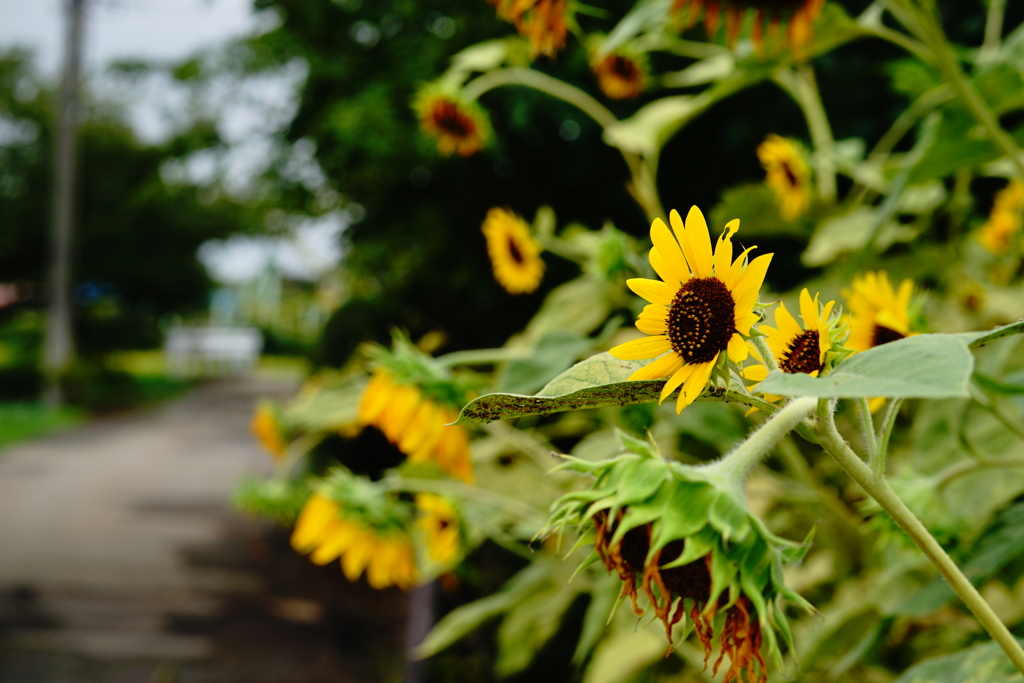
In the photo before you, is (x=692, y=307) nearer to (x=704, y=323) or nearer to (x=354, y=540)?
(x=704, y=323)

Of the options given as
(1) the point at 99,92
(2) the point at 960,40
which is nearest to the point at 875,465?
(2) the point at 960,40

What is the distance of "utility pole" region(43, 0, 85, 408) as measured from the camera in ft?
18.5

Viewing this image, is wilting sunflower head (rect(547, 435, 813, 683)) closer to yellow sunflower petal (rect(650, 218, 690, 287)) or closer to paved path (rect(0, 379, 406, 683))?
yellow sunflower petal (rect(650, 218, 690, 287))

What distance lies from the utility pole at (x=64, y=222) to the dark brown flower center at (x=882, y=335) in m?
Answer: 6.26

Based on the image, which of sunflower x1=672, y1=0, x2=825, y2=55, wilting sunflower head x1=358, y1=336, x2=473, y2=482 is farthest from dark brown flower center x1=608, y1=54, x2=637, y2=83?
wilting sunflower head x1=358, y1=336, x2=473, y2=482

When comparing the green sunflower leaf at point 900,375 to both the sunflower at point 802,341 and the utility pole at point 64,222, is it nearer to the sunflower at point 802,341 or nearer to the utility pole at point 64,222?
the sunflower at point 802,341

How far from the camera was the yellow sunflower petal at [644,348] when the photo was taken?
261mm

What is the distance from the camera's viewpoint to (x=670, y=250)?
26cm

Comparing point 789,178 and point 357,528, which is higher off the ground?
Answer: point 789,178

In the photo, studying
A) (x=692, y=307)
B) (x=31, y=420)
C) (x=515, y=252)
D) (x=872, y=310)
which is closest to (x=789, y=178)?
(x=515, y=252)

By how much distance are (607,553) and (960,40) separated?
156 centimetres

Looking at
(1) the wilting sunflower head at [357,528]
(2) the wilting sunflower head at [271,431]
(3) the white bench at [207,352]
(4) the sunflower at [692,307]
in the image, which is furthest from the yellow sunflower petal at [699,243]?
(3) the white bench at [207,352]

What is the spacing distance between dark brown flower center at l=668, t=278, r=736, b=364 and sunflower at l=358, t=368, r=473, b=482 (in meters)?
0.32

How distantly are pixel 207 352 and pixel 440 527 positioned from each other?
29.3ft
